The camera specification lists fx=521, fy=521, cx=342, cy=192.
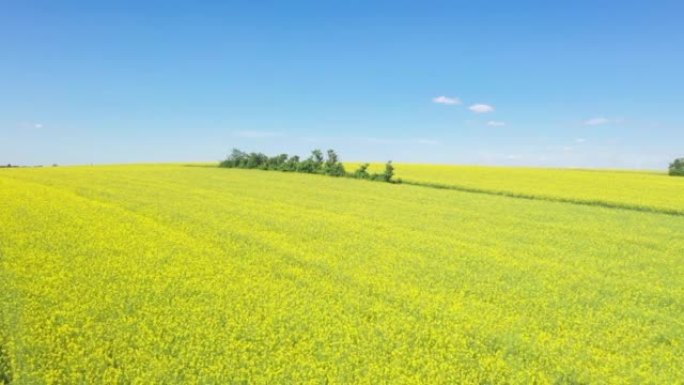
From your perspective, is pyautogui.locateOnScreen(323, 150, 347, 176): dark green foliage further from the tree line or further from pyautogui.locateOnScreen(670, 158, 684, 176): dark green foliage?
pyautogui.locateOnScreen(670, 158, 684, 176): dark green foliage

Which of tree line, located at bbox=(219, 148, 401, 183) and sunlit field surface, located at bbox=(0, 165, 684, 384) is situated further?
tree line, located at bbox=(219, 148, 401, 183)

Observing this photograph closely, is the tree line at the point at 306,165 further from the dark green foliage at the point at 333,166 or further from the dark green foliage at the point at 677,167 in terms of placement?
the dark green foliage at the point at 677,167

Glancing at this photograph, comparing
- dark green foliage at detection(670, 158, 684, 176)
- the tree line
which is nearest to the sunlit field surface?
the tree line

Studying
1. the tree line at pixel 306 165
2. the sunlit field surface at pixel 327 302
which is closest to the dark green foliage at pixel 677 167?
the tree line at pixel 306 165

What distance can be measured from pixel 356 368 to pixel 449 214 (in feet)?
52.0

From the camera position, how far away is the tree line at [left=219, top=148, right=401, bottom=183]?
142ft

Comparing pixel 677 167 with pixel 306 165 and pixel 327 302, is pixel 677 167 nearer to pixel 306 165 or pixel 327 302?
pixel 306 165

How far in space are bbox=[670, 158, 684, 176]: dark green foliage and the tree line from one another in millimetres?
34466

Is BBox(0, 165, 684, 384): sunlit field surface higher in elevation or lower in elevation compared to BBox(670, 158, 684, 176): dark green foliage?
lower

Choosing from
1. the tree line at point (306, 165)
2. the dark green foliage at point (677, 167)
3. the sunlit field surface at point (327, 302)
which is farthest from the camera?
the dark green foliage at point (677, 167)

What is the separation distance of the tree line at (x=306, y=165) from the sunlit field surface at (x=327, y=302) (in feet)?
85.3

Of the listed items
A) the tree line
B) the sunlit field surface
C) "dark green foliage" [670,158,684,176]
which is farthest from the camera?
"dark green foliage" [670,158,684,176]

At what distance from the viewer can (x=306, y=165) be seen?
52.0 metres

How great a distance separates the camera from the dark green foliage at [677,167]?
59062 mm
